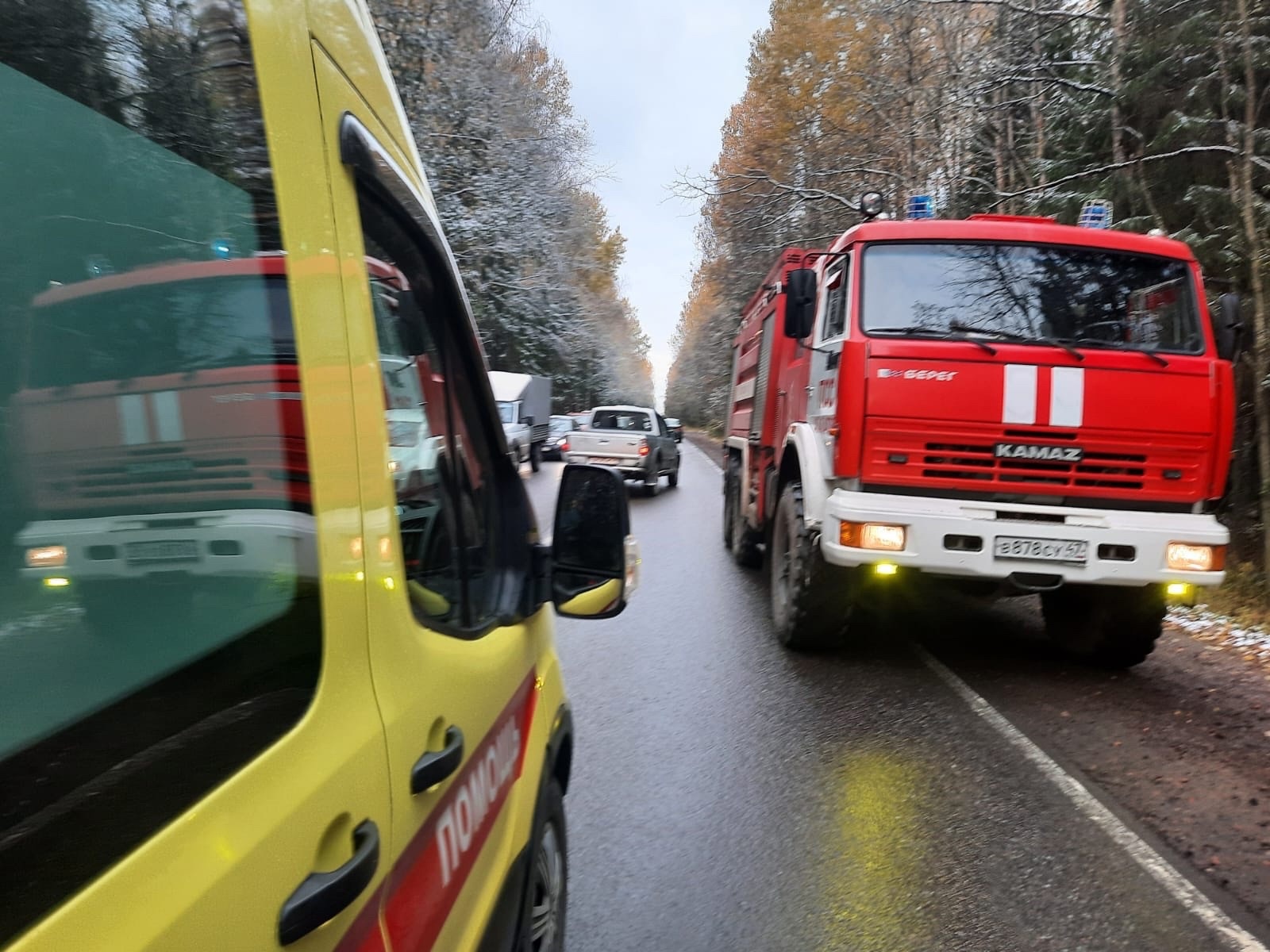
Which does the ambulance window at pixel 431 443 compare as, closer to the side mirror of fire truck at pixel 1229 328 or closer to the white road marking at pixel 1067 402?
the white road marking at pixel 1067 402

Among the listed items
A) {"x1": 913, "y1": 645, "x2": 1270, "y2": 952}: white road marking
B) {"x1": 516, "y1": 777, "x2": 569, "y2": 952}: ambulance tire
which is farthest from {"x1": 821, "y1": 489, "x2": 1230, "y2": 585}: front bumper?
{"x1": 516, "y1": 777, "x2": 569, "y2": 952}: ambulance tire

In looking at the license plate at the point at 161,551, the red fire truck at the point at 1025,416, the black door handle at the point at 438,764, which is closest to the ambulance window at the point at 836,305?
the red fire truck at the point at 1025,416

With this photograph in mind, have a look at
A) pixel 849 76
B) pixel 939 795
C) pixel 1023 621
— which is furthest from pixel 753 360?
pixel 849 76

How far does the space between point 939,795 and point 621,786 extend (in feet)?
4.64

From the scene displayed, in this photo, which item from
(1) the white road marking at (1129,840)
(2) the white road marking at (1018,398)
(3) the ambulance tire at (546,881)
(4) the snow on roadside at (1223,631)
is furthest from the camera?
(4) the snow on roadside at (1223,631)

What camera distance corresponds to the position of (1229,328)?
18.1 feet

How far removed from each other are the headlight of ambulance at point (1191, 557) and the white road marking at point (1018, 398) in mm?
1058

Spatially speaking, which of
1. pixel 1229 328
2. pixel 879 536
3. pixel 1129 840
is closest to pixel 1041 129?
pixel 1229 328

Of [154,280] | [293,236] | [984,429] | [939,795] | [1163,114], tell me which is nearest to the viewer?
[154,280]

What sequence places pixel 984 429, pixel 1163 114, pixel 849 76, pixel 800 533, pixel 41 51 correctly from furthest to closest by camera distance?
1. pixel 849 76
2. pixel 1163 114
3. pixel 800 533
4. pixel 984 429
5. pixel 41 51

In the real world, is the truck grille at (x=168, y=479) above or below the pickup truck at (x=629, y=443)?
above

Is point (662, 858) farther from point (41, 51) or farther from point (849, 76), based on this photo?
point (849, 76)

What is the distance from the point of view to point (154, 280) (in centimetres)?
99

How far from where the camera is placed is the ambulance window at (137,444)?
0.82 meters
